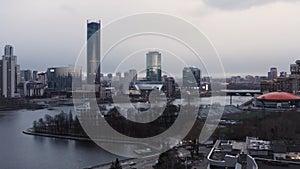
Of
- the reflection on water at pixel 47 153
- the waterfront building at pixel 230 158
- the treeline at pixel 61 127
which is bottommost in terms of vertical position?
the reflection on water at pixel 47 153

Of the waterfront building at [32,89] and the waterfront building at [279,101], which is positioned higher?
the waterfront building at [32,89]

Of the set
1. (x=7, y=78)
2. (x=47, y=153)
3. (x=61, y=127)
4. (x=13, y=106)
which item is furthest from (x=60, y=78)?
(x=47, y=153)

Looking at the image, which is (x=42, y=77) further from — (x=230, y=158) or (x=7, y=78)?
(x=230, y=158)

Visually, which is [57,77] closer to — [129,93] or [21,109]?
→ [21,109]

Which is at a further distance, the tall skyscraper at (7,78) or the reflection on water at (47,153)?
the tall skyscraper at (7,78)

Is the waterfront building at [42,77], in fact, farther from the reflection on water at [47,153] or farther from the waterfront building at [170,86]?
the reflection on water at [47,153]

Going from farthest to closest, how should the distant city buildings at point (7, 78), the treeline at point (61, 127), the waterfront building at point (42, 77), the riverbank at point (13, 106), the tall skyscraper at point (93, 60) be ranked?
the waterfront building at point (42, 77), the distant city buildings at point (7, 78), the tall skyscraper at point (93, 60), the riverbank at point (13, 106), the treeline at point (61, 127)

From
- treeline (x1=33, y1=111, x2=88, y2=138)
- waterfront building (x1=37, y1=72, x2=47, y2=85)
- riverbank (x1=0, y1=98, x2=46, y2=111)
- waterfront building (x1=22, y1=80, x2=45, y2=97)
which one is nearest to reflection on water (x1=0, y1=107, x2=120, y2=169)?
treeline (x1=33, y1=111, x2=88, y2=138)

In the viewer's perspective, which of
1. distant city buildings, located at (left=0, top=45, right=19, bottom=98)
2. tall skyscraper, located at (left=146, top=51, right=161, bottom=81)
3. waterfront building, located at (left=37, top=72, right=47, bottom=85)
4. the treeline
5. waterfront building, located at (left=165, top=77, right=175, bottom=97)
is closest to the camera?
the treeline

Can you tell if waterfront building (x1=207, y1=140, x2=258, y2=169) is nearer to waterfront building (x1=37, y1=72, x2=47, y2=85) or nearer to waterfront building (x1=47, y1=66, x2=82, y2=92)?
waterfront building (x1=47, y1=66, x2=82, y2=92)

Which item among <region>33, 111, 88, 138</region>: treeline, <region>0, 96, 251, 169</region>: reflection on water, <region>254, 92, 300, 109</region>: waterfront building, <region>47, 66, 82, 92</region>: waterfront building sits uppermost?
<region>47, 66, 82, 92</region>: waterfront building

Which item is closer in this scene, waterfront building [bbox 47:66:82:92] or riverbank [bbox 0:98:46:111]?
riverbank [bbox 0:98:46:111]

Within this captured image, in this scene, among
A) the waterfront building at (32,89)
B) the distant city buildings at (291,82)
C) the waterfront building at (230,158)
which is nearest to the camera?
the waterfront building at (230,158)

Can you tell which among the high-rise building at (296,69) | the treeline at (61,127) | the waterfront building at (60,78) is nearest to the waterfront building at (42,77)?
the waterfront building at (60,78)
